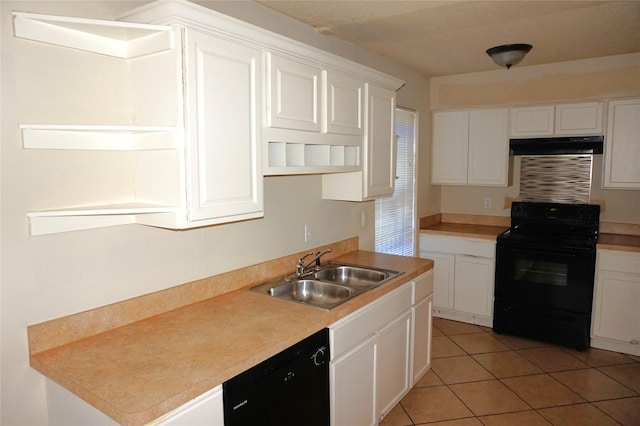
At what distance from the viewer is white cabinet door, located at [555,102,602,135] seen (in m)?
3.78

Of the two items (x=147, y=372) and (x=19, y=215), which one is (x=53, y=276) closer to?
(x=19, y=215)

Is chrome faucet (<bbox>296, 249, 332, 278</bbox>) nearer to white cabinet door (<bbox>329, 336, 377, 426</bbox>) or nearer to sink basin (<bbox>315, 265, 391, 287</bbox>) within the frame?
sink basin (<bbox>315, 265, 391, 287</bbox>)

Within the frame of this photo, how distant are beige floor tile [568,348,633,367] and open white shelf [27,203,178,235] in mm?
3472

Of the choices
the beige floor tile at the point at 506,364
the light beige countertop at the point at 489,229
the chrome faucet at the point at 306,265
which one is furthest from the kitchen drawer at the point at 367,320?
the light beige countertop at the point at 489,229

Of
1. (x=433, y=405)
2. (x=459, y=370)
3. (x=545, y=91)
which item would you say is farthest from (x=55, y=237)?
(x=545, y=91)

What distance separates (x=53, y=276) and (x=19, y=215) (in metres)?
0.26

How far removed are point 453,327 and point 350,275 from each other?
1824mm

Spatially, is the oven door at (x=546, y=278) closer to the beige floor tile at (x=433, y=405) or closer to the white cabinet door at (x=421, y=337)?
the white cabinet door at (x=421, y=337)

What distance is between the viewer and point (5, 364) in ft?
5.13

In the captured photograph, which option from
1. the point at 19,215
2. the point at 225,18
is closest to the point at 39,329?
the point at 19,215

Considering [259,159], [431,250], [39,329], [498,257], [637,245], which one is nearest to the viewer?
[39,329]

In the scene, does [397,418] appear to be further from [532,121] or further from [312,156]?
[532,121]

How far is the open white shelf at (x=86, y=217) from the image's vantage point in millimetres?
1580

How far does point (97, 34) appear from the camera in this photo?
5.70 ft
